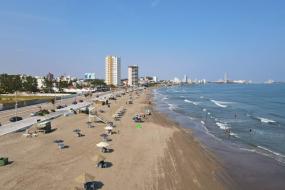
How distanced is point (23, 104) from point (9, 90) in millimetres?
44908

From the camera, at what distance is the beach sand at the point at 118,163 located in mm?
21625

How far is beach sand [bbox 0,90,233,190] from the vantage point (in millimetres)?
21625

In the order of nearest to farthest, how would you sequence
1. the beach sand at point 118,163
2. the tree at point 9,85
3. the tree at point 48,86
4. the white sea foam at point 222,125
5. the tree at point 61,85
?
1. the beach sand at point 118,163
2. the white sea foam at point 222,125
3. the tree at point 9,85
4. the tree at point 48,86
5. the tree at point 61,85

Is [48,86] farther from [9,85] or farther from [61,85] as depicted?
[9,85]

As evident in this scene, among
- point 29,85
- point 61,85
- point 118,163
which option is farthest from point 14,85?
point 118,163

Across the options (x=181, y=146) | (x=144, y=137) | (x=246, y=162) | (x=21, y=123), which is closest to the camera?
(x=246, y=162)

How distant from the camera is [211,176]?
2455 centimetres

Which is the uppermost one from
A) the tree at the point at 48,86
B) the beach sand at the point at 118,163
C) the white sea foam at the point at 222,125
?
the tree at the point at 48,86

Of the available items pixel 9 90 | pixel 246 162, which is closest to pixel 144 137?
pixel 246 162

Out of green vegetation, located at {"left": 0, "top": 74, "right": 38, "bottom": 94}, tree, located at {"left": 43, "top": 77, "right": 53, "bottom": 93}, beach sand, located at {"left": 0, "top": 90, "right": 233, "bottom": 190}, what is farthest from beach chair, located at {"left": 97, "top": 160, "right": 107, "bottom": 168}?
tree, located at {"left": 43, "top": 77, "right": 53, "bottom": 93}

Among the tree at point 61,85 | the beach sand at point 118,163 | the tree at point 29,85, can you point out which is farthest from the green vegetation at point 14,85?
the beach sand at point 118,163

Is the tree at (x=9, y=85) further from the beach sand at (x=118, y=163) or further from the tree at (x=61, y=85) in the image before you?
the beach sand at (x=118, y=163)

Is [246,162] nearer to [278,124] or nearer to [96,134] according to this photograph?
[96,134]

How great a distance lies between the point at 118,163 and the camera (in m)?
26.3
